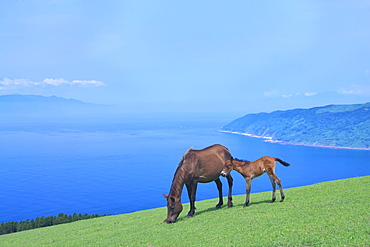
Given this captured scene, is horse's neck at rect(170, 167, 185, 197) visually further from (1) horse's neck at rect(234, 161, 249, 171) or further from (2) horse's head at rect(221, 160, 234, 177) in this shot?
(1) horse's neck at rect(234, 161, 249, 171)

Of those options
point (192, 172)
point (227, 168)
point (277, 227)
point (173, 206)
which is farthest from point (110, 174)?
point (277, 227)

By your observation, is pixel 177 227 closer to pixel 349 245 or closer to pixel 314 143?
pixel 349 245

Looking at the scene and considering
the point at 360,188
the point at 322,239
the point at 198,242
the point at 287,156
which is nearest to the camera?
the point at 322,239

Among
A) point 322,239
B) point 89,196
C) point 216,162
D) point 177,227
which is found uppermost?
point 216,162

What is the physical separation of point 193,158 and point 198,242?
4.61m

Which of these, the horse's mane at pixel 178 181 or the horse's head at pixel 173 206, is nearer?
the horse's head at pixel 173 206

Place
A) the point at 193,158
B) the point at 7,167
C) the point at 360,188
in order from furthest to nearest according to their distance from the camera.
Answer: the point at 7,167
the point at 360,188
the point at 193,158

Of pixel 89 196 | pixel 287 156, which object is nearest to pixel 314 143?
pixel 287 156

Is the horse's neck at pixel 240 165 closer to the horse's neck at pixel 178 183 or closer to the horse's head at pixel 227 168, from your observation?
the horse's head at pixel 227 168

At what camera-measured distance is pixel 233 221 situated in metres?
10.5

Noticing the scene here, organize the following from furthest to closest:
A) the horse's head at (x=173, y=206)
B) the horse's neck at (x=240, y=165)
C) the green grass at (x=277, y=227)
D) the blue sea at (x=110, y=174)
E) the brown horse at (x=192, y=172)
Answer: the blue sea at (x=110, y=174) < the horse's neck at (x=240, y=165) < the brown horse at (x=192, y=172) < the horse's head at (x=173, y=206) < the green grass at (x=277, y=227)

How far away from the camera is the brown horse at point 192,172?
12094mm

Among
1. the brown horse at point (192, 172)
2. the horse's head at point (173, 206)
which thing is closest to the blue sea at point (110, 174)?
the brown horse at point (192, 172)

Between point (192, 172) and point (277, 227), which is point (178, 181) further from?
point (277, 227)
